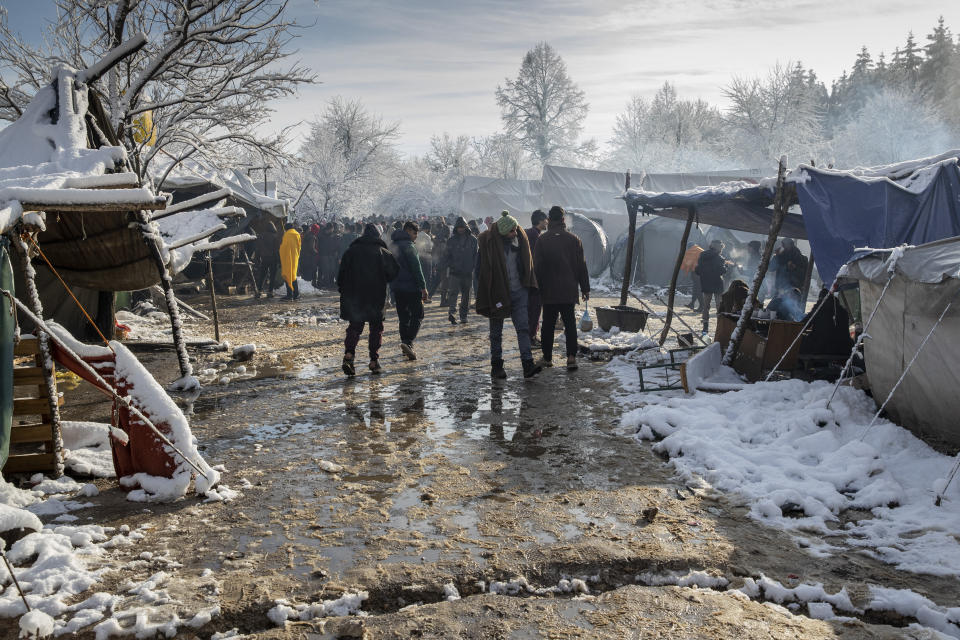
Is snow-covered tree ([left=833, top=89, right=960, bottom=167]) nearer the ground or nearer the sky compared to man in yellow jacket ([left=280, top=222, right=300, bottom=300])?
nearer the sky

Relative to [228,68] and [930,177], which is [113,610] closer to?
[930,177]

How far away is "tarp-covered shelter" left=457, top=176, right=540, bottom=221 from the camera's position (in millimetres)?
39656

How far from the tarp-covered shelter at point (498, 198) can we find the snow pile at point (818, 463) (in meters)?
33.2

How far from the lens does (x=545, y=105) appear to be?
54156 millimetres

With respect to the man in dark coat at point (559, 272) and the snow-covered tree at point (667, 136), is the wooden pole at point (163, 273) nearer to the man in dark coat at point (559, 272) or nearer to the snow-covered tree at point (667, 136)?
the man in dark coat at point (559, 272)

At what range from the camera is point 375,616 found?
2.97 m

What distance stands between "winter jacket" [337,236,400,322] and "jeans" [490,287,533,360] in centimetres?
153

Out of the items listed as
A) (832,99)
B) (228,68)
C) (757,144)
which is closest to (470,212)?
(757,144)

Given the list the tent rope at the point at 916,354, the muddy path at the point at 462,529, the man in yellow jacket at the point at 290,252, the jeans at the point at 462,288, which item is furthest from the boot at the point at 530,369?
the man in yellow jacket at the point at 290,252

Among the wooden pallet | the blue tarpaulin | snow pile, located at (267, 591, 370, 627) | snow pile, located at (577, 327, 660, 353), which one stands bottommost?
snow pile, located at (267, 591, 370, 627)

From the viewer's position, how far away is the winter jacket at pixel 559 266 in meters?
8.36

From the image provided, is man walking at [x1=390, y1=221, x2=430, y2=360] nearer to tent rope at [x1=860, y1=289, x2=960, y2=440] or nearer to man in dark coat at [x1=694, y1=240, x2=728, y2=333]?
tent rope at [x1=860, y1=289, x2=960, y2=440]

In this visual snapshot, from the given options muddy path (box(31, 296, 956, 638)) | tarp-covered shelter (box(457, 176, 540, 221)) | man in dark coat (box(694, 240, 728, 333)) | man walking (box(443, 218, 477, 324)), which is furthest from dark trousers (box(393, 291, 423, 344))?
tarp-covered shelter (box(457, 176, 540, 221))

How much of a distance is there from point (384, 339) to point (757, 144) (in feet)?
153
